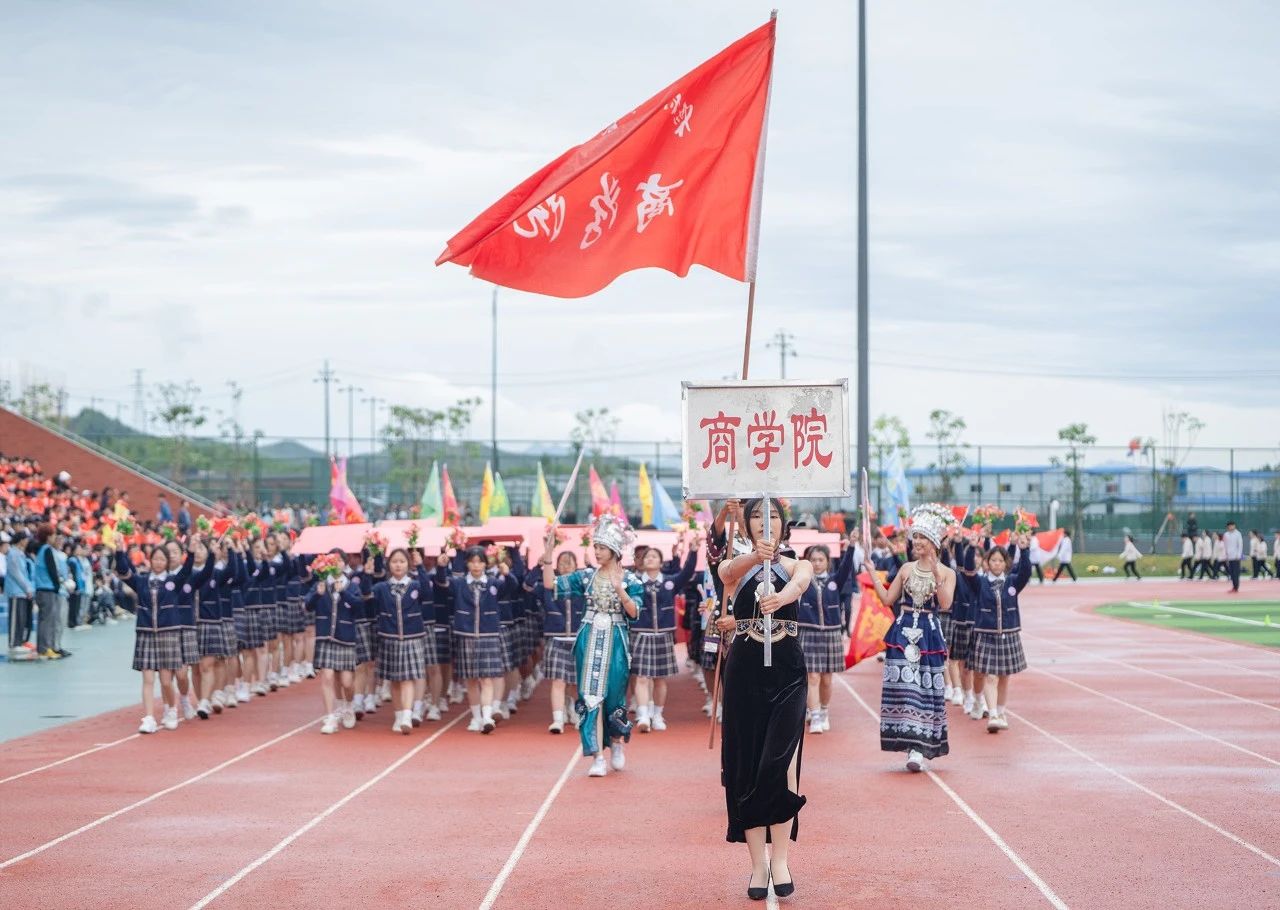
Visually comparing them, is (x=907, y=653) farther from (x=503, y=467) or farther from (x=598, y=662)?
(x=503, y=467)

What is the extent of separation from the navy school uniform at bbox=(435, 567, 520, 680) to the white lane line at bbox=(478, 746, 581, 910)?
7.24 ft

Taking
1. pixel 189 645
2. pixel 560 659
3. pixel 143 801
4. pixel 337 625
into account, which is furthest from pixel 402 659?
pixel 143 801

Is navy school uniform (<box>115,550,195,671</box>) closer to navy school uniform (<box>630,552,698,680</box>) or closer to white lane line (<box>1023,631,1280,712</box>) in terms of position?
navy school uniform (<box>630,552,698,680</box>)

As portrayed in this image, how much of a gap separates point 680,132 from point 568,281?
1188mm

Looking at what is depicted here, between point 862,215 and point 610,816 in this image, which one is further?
point 862,215

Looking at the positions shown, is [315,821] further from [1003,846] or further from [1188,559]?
[1188,559]

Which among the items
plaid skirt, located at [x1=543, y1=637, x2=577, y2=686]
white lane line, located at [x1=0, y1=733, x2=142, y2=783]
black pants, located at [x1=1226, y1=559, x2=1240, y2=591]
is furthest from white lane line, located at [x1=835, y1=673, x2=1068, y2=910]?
black pants, located at [x1=1226, y1=559, x2=1240, y2=591]

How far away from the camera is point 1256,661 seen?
20688mm

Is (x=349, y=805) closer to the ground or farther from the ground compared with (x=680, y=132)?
closer to the ground

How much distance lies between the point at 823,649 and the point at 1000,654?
5.40ft

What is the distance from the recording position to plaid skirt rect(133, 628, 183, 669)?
1414 cm

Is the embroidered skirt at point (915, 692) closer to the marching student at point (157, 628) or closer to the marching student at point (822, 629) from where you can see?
the marching student at point (822, 629)

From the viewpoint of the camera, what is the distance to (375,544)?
1488cm

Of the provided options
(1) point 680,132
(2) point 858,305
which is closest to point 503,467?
(2) point 858,305
